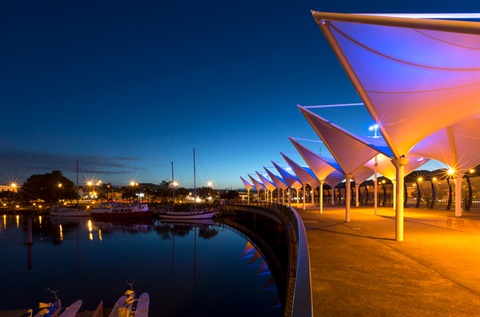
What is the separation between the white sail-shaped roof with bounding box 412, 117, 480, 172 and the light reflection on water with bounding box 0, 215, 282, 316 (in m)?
13.0

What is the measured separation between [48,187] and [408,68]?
8942 cm

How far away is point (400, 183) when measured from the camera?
36.0 ft

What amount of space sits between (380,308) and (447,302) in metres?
1.15

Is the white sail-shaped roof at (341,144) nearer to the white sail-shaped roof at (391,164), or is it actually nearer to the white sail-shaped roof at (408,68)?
the white sail-shaped roof at (408,68)

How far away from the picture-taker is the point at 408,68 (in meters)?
8.28

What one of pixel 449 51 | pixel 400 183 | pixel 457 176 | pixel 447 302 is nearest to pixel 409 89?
pixel 449 51

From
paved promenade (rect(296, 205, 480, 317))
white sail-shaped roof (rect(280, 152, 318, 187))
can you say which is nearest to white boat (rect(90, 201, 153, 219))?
white sail-shaped roof (rect(280, 152, 318, 187))

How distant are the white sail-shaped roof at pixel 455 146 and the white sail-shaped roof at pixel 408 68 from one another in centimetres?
728

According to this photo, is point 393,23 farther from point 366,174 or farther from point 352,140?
point 366,174

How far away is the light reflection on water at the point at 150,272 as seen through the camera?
49.4 ft

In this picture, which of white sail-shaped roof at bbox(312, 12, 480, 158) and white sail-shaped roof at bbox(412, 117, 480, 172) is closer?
white sail-shaped roof at bbox(312, 12, 480, 158)

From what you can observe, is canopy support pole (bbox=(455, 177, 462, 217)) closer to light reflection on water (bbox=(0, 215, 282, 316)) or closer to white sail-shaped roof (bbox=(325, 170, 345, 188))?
light reflection on water (bbox=(0, 215, 282, 316))

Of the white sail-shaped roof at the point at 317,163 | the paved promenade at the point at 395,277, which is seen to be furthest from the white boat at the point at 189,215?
the paved promenade at the point at 395,277

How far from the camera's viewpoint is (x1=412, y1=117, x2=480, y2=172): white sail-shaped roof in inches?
684
